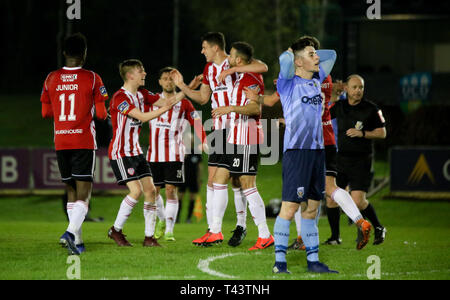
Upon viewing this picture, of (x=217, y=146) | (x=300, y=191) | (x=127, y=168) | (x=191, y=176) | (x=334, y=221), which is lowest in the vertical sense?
(x=334, y=221)

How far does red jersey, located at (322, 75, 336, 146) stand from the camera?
9203 mm

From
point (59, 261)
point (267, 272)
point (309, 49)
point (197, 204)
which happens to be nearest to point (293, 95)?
point (309, 49)

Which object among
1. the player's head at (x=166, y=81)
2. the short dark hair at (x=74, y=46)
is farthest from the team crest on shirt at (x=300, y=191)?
the player's head at (x=166, y=81)

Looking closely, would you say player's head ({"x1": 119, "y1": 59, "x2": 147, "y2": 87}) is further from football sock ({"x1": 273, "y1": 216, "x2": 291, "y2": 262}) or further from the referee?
football sock ({"x1": 273, "y1": 216, "x2": 291, "y2": 262})

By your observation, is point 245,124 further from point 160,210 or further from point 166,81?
point 160,210

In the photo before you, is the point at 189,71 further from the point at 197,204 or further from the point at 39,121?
the point at 197,204

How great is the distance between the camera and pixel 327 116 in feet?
30.3

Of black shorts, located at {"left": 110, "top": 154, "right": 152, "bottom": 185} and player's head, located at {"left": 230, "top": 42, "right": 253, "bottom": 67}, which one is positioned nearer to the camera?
player's head, located at {"left": 230, "top": 42, "right": 253, "bottom": 67}

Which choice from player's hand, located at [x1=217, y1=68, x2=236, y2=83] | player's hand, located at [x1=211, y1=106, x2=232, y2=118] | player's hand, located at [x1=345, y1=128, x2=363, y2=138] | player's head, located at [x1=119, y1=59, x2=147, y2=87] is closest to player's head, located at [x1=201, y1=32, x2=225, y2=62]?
player's hand, located at [x1=217, y1=68, x2=236, y2=83]

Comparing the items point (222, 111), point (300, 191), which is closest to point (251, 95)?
point (222, 111)

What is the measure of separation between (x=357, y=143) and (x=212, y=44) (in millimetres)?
2313

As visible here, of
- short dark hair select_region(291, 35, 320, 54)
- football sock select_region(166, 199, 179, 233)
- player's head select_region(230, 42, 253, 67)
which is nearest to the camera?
short dark hair select_region(291, 35, 320, 54)

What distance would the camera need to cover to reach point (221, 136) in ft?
31.8

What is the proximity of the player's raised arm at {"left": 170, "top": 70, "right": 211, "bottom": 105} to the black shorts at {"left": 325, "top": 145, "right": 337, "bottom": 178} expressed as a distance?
5.54ft
